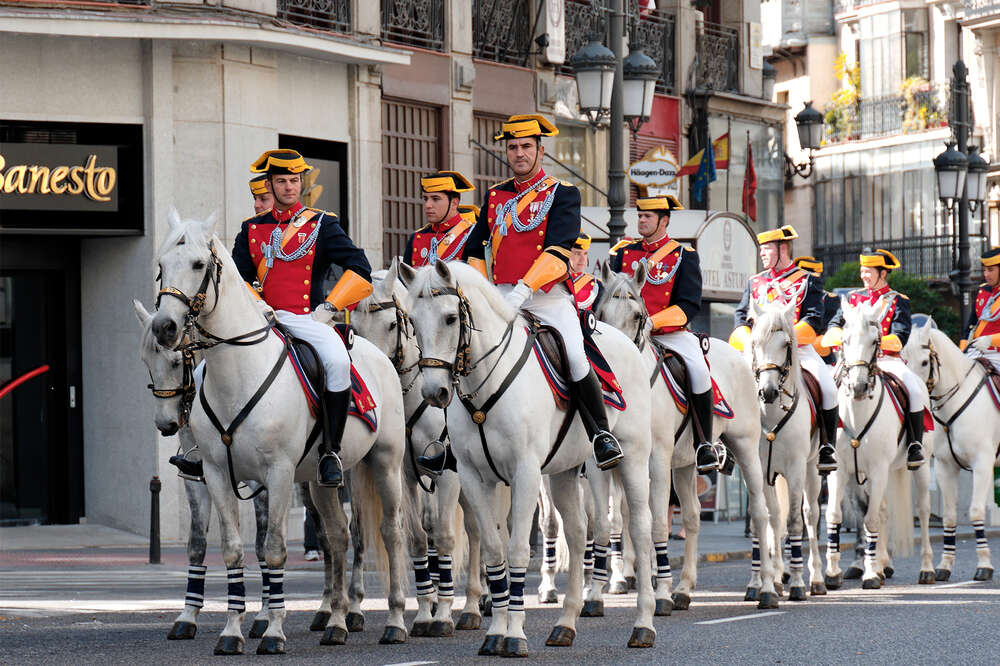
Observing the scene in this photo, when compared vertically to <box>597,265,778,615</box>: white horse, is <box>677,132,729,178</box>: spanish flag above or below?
above

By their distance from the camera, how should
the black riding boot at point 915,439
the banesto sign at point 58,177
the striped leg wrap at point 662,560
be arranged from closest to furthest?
the striped leg wrap at point 662,560 < the black riding boot at point 915,439 < the banesto sign at point 58,177

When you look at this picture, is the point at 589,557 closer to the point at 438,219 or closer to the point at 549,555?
the point at 549,555

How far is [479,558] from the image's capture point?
14055 millimetres

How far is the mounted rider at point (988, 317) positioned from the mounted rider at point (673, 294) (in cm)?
589

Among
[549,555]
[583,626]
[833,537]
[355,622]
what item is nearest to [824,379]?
[833,537]

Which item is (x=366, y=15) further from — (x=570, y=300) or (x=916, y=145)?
(x=916, y=145)

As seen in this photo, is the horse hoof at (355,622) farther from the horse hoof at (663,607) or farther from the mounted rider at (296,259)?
the horse hoof at (663,607)

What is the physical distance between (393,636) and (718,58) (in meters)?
25.6

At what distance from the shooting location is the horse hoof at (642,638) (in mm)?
11906

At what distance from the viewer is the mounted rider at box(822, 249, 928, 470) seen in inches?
705

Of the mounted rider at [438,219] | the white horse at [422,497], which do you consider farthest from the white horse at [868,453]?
the white horse at [422,497]

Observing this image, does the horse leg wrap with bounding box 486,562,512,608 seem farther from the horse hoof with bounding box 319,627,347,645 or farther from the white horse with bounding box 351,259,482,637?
the white horse with bounding box 351,259,482,637

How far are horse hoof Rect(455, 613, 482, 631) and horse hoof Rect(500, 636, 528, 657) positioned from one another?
6.73ft

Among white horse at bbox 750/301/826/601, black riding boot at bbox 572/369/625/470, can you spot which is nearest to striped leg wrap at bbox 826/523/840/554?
white horse at bbox 750/301/826/601
